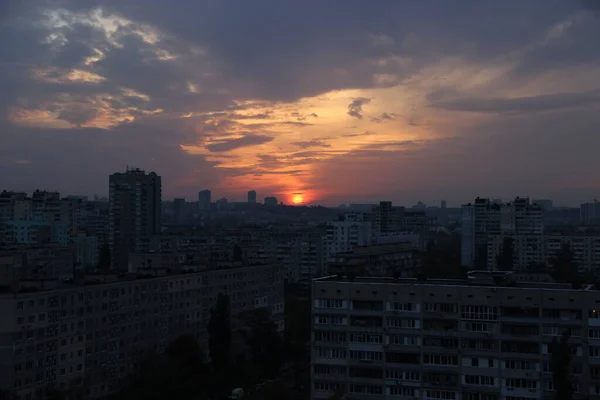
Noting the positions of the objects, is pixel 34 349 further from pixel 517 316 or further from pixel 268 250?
pixel 268 250

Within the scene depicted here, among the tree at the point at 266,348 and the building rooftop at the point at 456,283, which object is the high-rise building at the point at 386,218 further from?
the building rooftop at the point at 456,283

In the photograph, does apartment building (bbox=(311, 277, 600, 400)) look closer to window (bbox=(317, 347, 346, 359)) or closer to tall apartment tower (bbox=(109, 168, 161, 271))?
window (bbox=(317, 347, 346, 359))

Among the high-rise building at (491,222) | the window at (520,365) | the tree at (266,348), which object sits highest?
the high-rise building at (491,222)

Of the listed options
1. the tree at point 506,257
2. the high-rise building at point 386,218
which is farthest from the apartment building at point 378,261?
the high-rise building at point 386,218

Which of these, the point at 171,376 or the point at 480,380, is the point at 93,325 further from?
the point at 480,380

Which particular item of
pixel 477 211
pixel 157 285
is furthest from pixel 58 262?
pixel 477 211

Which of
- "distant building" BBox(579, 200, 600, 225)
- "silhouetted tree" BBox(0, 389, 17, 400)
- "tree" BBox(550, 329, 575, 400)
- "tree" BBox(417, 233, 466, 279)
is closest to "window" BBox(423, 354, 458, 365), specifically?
"tree" BBox(550, 329, 575, 400)
